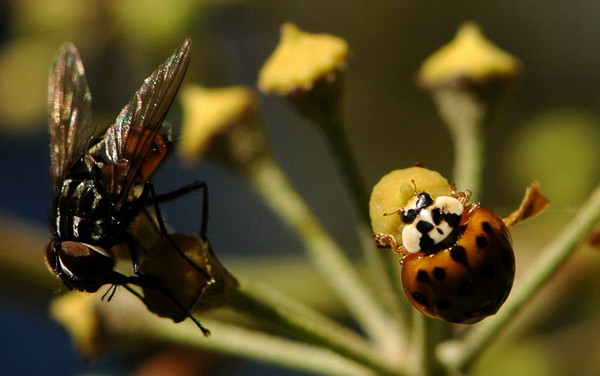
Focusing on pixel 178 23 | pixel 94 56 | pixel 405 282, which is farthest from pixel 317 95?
pixel 94 56

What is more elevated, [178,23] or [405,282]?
[178,23]

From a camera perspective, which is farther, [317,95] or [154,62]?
[154,62]

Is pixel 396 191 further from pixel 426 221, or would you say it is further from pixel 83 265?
pixel 83 265

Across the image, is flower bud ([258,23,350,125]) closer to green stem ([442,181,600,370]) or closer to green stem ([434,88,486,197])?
green stem ([434,88,486,197])

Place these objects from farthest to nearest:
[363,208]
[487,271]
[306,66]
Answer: [306,66] < [363,208] < [487,271]

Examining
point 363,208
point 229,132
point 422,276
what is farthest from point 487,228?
point 229,132

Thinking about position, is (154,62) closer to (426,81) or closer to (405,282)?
(426,81)

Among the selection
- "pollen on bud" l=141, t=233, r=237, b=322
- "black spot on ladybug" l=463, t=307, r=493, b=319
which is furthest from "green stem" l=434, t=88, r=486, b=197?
"pollen on bud" l=141, t=233, r=237, b=322
